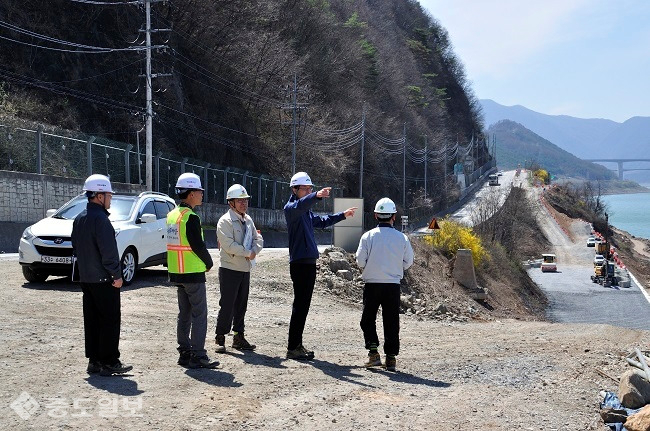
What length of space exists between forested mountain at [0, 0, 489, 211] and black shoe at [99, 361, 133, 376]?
107 feet

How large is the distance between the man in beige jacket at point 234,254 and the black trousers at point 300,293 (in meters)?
0.58

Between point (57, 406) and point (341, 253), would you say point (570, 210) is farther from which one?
point (57, 406)

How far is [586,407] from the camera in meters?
8.87

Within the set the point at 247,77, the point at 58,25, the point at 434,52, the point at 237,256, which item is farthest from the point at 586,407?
the point at 434,52

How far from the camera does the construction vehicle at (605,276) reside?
6481 cm

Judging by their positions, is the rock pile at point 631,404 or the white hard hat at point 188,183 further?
the white hard hat at point 188,183

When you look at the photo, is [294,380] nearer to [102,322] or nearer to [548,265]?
[102,322]

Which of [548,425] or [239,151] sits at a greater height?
[239,151]

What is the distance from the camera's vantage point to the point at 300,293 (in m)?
10.2

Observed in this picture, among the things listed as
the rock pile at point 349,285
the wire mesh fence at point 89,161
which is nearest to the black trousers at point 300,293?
the rock pile at point 349,285

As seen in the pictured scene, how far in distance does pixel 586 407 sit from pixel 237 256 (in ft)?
14.7

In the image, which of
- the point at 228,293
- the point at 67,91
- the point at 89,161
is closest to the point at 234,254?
the point at 228,293

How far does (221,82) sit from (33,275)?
4771 cm

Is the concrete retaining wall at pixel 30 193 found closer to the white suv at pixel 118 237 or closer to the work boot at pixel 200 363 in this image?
the white suv at pixel 118 237
